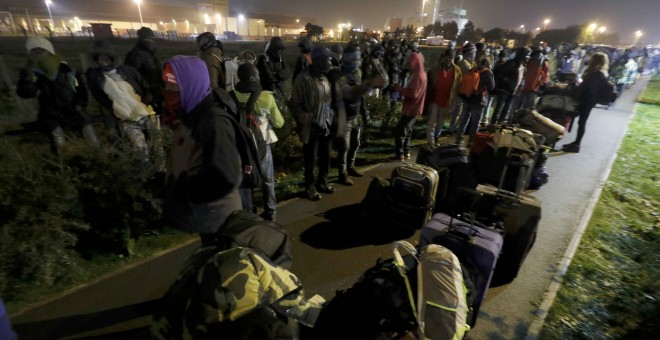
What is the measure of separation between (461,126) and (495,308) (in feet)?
17.8

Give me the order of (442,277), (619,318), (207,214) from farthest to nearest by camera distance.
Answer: (619,318), (207,214), (442,277)

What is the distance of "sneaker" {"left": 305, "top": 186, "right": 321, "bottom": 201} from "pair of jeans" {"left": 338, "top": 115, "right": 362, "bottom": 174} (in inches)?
30.5

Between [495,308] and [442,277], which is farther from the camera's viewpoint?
[495,308]

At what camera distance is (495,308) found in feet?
10.8

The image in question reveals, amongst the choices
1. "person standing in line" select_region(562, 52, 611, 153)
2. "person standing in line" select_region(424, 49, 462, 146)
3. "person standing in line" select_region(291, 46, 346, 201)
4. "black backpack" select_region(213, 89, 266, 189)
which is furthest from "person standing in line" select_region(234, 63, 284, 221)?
"person standing in line" select_region(562, 52, 611, 153)

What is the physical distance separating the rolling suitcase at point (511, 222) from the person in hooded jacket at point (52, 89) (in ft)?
18.2

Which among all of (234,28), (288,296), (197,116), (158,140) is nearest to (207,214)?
(197,116)

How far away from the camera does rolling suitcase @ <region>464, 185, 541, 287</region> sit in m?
3.51

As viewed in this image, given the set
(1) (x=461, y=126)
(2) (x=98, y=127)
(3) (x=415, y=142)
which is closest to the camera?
(2) (x=98, y=127)

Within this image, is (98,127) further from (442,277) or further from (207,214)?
(442,277)

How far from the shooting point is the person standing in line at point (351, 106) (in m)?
5.29

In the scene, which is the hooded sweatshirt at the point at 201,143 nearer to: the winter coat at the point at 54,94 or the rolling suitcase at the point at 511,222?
the rolling suitcase at the point at 511,222

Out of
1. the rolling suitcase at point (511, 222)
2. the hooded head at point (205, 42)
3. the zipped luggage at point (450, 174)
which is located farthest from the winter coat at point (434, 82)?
the hooded head at point (205, 42)

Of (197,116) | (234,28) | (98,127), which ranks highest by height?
(234,28)
